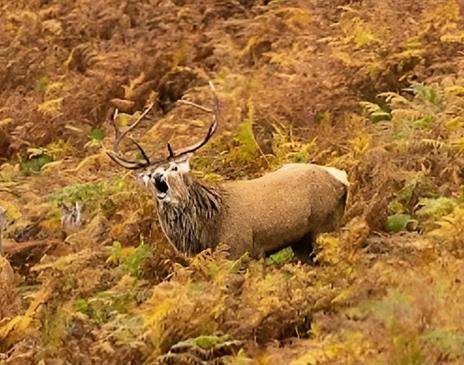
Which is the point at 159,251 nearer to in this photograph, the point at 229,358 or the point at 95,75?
the point at 229,358

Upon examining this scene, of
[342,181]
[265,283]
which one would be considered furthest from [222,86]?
[265,283]

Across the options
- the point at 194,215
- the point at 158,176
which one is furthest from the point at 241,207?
the point at 158,176

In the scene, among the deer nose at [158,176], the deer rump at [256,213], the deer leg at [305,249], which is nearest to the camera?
the deer nose at [158,176]

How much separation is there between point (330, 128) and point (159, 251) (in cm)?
274

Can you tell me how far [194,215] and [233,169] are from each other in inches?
94.8

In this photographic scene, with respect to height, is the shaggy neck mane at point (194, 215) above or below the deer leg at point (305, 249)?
above

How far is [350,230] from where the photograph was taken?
8125 mm

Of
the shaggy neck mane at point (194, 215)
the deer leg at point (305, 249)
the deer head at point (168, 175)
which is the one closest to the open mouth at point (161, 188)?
the deer head at point (168, 175)

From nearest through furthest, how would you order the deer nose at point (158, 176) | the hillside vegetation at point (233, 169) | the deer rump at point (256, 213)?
the hillside vegetation at point (233, 169), the deer nose at point (158, 176), the deer rump at point (256, 213)

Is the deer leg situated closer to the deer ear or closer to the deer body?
the deer body

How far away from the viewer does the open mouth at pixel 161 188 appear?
7.88 metres

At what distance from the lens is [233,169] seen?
34.1ft

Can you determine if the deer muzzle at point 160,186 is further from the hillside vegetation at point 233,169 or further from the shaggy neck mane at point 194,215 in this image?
the hillside vegetation at point 233,169

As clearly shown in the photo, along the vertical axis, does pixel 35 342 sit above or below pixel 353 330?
below
